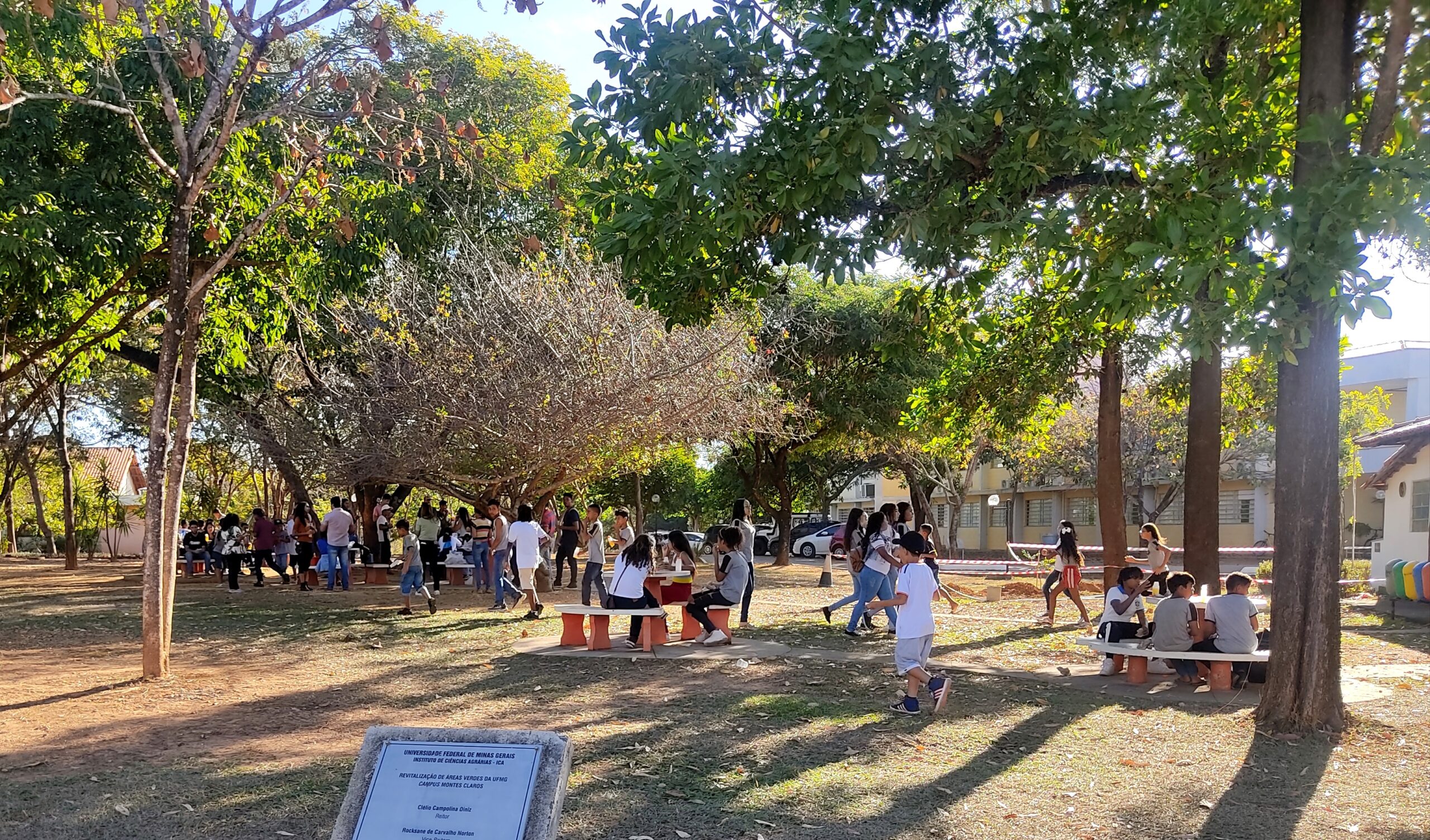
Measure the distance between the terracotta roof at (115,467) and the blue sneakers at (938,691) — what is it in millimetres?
45589

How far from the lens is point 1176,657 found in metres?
9.79

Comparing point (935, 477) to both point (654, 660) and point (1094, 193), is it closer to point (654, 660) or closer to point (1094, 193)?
point (654, 660)

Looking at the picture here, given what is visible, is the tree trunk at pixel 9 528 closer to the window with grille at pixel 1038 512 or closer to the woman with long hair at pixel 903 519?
the woman with long hair at pixel 903 519

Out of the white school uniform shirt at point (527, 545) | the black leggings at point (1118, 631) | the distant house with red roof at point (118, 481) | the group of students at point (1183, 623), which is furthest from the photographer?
the distant house with red roof at point (118, 481)

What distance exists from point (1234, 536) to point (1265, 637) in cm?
3929

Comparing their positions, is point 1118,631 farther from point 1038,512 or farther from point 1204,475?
point 1038,512

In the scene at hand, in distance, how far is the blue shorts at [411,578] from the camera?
16.1 metres

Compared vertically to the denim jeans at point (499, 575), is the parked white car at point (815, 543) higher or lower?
lower

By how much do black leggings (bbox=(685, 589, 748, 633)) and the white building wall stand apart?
45.6 feet

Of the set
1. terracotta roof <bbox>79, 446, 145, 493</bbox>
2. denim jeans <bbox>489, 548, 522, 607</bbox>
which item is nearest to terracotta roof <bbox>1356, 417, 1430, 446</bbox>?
denim jeans <bbox>489, 548, 522, 607</bbox>

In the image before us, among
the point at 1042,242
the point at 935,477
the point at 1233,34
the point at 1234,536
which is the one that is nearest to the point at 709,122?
the point at 1042,242

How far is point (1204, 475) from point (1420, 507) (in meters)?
9.69

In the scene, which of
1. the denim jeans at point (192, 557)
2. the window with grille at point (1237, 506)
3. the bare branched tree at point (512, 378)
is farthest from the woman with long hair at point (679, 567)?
the window with grille at point (1237, 506)

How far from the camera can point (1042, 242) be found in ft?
24.6
